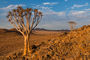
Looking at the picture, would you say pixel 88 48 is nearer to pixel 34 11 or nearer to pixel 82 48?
pixel 82 48

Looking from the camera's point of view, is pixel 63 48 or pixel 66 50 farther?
pixel 63 48

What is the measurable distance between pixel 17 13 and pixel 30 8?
164 cm

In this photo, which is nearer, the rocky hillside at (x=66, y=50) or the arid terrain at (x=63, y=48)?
the rocky hillside at (x=66, y=50)

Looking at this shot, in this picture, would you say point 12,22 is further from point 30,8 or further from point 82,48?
point 82,48

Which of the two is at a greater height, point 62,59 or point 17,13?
point 17,13

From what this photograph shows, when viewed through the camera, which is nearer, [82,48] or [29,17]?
[82,48]

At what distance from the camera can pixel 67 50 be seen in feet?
27.7

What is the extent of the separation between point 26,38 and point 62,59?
5.21 metres

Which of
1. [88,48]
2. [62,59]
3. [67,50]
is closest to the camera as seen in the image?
[62,59]

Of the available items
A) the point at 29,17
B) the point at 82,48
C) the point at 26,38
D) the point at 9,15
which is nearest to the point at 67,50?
the point at 82,48

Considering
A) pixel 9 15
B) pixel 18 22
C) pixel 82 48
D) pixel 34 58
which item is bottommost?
pixel 34 58

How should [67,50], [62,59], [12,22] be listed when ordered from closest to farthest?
[62,59]
[67,50]
[12,22]

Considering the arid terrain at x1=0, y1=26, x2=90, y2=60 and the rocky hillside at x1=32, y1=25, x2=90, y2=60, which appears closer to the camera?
the rocky hillside at x1=32, y1=25, x2=90, y2=60

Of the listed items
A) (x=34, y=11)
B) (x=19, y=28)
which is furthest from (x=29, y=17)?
(x=19, y=28)
